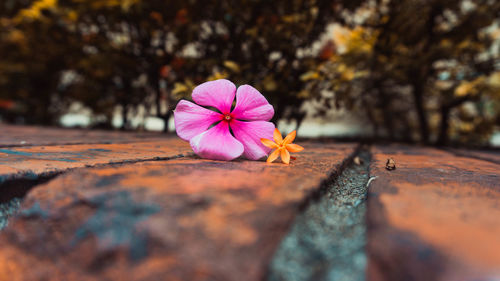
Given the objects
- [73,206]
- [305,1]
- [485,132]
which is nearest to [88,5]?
[305,1]

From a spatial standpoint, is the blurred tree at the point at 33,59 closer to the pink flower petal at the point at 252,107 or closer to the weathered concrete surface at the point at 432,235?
the pink flower petal at the point at 252,107

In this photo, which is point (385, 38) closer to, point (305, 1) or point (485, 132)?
point (305, 1)

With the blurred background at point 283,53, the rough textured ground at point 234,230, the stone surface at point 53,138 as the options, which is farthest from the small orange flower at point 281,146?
the stone surface at point 53,138

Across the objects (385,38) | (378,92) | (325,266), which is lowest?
(325,266)

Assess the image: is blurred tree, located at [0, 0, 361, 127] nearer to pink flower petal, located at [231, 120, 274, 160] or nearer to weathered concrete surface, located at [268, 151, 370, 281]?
pink flower petal, located at [231, 120, 274, 160]

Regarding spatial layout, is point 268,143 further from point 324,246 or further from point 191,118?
point 324,246

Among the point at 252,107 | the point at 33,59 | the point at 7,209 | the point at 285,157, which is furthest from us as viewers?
the point at 33,59

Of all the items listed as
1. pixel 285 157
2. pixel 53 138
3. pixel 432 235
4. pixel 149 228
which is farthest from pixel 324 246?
pixel 53 138
